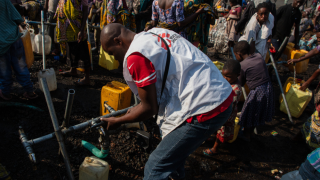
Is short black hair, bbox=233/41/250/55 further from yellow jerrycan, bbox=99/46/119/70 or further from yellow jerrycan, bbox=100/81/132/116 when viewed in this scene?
yellow jerrycan, bbox=99/46/119/70

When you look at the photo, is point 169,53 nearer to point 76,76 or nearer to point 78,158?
point 78,158

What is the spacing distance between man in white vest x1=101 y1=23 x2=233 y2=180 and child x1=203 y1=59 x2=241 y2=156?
121 cm

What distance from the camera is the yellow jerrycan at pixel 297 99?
4296 mm

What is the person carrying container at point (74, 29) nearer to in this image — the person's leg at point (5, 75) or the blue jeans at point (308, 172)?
the person's leg at point (5, 75)

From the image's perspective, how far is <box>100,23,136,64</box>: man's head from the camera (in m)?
1.71

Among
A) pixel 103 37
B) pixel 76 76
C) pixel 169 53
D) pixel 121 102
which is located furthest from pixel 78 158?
pixel 76 76

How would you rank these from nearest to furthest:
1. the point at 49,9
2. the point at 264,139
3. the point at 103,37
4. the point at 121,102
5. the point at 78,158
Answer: the point at 103,37 → the point at 78,158 → the point at 121,102 → the point at 264,139 → the point at 49,9

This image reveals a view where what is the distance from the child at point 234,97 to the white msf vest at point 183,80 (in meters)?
1.23

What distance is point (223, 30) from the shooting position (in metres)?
7.90

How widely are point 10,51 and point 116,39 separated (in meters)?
2.75

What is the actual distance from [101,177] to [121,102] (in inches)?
50.1

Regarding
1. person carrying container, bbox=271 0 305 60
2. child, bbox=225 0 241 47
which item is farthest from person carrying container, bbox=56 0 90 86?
person carrying container, bbox=271 0 305 60

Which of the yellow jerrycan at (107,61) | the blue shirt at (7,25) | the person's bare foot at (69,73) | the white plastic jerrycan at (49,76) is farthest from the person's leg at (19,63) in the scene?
the yellow jerrycan at (107,61)

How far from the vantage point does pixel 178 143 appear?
1739 mm
